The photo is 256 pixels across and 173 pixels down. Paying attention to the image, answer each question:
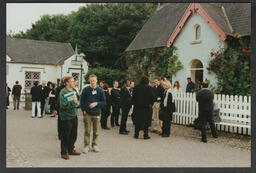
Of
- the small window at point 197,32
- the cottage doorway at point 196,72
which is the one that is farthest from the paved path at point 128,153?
the small window at point 197,32

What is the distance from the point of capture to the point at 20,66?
90.2 ft

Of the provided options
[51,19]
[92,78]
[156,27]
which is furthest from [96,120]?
[51,19]

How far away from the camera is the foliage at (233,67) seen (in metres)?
13.0

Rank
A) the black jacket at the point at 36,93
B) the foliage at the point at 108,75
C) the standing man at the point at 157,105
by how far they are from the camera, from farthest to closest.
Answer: the foliage at the point at 108,75 → the black jacket at the point at 36,93 → the standing man at the point at 157,105

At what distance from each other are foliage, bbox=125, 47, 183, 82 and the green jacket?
11730 millimetres

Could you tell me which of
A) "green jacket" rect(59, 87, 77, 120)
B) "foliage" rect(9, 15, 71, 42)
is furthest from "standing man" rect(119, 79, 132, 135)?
"foliage" rect(9, 15, 71, 42)

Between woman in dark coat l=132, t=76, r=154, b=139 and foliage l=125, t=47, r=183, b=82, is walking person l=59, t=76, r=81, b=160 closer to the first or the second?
woman in dark coat l=132, t=76, r=154, b=139

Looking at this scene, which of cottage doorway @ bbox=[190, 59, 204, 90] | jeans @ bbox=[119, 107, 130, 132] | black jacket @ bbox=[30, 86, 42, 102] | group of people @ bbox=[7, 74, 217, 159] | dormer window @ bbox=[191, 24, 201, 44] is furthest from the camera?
cottage doorway @ bbox=[190, 59, 204, 90]

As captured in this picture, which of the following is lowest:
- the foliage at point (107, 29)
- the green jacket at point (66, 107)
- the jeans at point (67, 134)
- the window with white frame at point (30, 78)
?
the jeans at point (67, 134)

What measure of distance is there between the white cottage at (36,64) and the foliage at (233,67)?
16483 millimetres

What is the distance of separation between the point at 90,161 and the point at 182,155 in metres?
2.36

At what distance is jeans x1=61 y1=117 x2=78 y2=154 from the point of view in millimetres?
6234

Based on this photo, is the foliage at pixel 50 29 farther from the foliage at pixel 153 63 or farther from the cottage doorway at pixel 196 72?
the cottage doorway at pixel 196 72

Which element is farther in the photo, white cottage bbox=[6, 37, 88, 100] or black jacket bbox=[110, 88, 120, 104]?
white cottage bbox=[6, 37, 88, 100]
